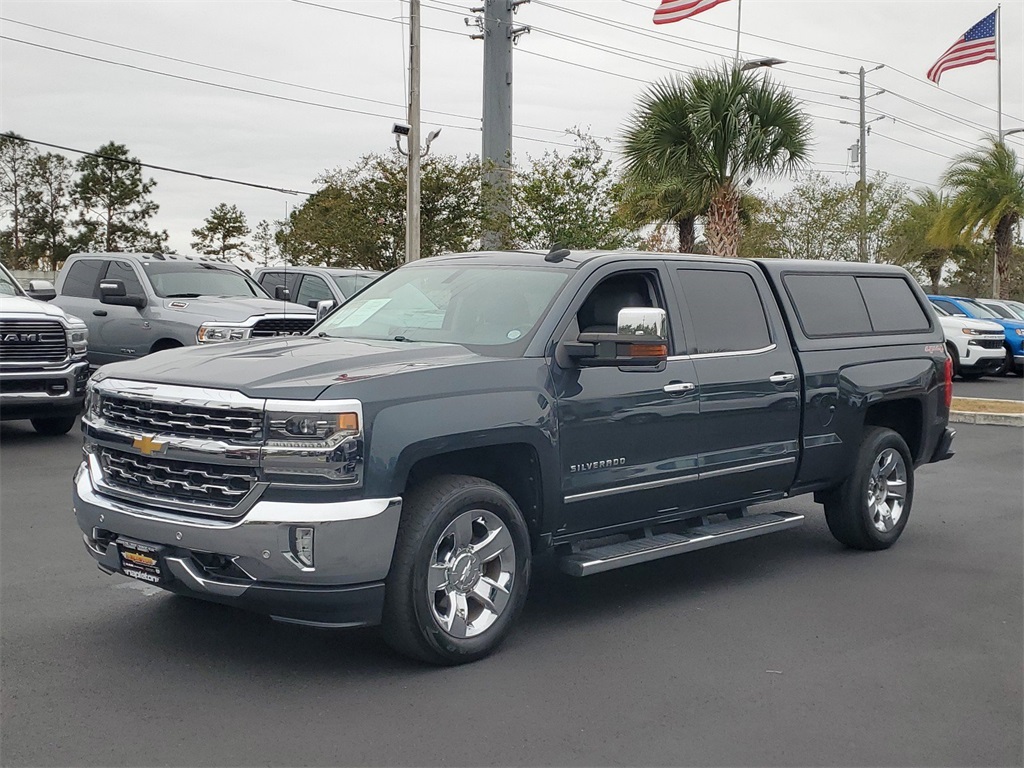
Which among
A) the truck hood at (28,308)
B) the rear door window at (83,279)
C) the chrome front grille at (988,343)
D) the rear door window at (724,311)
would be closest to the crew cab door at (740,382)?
the rear door window at (724,311)

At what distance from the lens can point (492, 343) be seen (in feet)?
19.8

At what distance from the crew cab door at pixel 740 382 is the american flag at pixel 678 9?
21284 millimetres

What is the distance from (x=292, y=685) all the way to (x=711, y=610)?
2.46 metres

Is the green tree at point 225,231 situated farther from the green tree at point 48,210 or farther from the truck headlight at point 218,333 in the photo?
the truck headlight at point 218,333

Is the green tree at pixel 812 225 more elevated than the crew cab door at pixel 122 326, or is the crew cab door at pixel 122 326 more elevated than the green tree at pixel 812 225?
the green tree at pixel 812 225

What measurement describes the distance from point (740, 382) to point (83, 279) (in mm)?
11577

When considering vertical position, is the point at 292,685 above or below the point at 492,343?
below

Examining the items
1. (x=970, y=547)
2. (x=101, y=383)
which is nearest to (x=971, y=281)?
(x=970, y=547)

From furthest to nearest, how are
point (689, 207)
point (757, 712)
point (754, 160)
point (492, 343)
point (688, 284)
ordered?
1. point (689, 207)
2. point (754, 160)
3. point (688, 284)
4. point (492, 343)
5. point (757, 712)

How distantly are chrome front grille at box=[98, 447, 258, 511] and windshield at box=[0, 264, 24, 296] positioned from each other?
326 inches

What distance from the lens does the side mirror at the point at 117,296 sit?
13.2m

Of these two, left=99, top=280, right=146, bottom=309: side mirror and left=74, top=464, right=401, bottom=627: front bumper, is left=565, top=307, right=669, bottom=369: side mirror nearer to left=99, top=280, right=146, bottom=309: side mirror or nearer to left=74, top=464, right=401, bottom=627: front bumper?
left=74, top=464, right=401, bottom=627: front bumper

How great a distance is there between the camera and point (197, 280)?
15359 millimetres

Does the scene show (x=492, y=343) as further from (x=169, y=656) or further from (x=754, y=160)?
(x=754, y=160)
